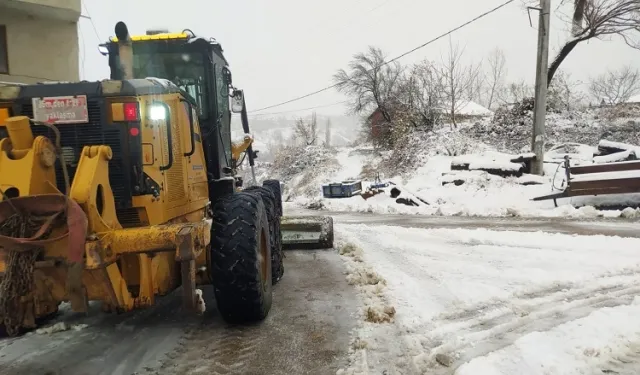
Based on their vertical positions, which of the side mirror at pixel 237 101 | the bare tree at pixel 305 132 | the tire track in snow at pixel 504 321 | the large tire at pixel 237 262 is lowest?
the tire track in snow at pixel 504 321

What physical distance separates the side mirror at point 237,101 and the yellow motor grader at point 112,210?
1.08m

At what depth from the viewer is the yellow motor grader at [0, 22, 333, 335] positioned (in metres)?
3.13

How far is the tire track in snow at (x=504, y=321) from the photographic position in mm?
3555

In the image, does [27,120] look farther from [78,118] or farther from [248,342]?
[248,342]

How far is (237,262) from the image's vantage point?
4.03 meters

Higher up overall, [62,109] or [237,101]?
[237,101]

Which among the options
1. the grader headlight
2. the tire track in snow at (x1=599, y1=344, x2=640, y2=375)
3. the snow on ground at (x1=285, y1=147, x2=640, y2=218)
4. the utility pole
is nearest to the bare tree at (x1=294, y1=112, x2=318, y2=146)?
the snow on ground at (x1=285, y1=147, x2=640, y2=218)

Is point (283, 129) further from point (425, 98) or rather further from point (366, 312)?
point (366, 312)

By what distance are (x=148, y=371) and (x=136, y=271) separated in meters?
0.71

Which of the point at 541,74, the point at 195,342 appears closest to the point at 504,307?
the point at 195,342

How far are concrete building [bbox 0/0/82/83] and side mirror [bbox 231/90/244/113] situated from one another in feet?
31.2

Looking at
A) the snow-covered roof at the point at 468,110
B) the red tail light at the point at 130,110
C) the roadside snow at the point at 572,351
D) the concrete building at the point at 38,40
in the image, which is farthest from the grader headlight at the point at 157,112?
the snow-covered roof at the point at 468,110

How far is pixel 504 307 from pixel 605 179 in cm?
836

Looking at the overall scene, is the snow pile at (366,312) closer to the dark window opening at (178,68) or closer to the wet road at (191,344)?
the wet road at (191,344)
